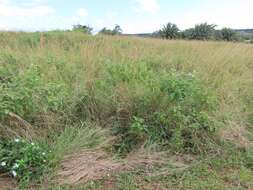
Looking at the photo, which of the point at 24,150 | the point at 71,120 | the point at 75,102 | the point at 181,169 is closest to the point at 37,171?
the point at 24,150

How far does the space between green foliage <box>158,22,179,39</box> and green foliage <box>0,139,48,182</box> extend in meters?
17.2

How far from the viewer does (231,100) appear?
14.7 feet

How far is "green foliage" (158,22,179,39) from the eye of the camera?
19.2 meters

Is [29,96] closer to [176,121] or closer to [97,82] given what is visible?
[97,82]

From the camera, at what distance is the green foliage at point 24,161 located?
2.55 m

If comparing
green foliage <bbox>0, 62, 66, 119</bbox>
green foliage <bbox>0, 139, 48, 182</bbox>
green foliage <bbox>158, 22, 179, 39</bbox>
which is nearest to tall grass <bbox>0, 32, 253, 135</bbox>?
green foliage <bbox>0, 62, 66, 119</bbox>

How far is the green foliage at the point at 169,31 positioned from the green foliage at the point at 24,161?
1721 cm

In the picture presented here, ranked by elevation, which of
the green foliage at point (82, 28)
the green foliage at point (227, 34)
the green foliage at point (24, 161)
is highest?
the green foliage at point (82, 28)

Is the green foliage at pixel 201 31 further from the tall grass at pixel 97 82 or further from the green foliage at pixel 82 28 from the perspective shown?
the tall grass at pixel 97 82

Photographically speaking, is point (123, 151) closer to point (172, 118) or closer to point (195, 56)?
point (172, 118)

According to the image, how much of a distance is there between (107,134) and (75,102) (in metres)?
0.55

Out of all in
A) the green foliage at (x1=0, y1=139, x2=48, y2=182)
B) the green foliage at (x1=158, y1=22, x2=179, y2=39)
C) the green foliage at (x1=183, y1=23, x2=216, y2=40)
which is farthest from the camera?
the green foliage at (x1=183, y1=23, x2=216, y2=40)

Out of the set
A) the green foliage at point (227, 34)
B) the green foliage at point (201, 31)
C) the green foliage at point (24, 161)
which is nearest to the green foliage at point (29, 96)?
the green foliage at point (24, 161)

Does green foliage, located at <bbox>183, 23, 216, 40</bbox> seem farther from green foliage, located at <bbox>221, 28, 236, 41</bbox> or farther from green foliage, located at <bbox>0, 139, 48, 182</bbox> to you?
green foliage, located at <bbox>0, 139, 48, 182</bbox>
